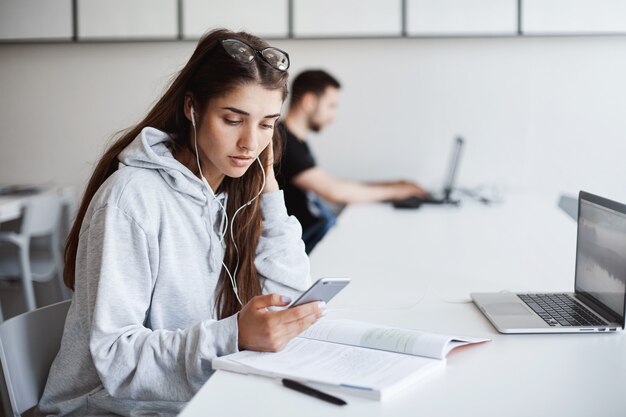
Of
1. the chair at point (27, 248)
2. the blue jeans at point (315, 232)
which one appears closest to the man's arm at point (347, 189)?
the blue jeans at point (315, 232)

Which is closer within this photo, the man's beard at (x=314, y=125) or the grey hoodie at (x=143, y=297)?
the grey hoodie at (x=143, y=297)

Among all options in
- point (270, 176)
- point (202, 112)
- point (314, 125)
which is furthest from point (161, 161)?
point (314, 125)

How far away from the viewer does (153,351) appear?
1268 mm

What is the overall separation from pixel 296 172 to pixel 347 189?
31cm

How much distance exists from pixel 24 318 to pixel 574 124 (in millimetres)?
3478

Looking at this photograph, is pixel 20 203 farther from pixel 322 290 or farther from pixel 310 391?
pixel 310 391

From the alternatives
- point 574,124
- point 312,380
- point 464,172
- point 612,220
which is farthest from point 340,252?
point 574,124

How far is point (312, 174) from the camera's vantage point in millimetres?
3480

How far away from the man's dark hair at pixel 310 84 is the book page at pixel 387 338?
234cm

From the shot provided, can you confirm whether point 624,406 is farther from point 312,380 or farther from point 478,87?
point 478,87

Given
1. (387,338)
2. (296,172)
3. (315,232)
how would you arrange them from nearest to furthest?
(387,338) → (315,232) → (296,172)

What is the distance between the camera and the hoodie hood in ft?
4.72

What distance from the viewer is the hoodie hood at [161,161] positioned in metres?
1.44

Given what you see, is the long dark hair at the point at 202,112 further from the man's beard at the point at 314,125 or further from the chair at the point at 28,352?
the man's beard at the point at 314,125
